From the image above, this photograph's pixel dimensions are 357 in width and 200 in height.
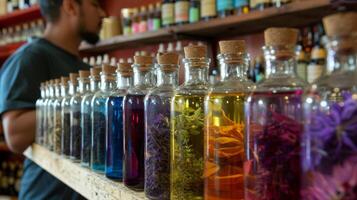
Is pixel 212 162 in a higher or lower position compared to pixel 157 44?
lower

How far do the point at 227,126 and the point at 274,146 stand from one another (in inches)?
3.9

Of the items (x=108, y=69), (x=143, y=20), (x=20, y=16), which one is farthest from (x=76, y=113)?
(x=20, y=16)

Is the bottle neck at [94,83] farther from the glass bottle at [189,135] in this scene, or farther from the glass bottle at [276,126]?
the glass bottle at [276,126]

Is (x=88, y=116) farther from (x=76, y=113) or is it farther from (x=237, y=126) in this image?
(x=237, y=126)

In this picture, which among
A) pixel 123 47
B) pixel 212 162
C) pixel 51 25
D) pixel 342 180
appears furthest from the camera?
pixel 123 47

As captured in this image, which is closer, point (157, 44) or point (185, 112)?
point (185, 112)

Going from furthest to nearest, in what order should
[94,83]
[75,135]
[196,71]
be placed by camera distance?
[75,135] → [94,83] → [196,71]

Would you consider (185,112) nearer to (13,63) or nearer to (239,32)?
(13,63)

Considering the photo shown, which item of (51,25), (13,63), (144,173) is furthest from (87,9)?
(144,173)

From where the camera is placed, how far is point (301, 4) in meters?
1.34

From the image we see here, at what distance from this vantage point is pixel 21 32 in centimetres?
338

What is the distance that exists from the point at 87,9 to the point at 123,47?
2.59 ft

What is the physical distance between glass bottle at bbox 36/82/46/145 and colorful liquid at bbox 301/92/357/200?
118 cm

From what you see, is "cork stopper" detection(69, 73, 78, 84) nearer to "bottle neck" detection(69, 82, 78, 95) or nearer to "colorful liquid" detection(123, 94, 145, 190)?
"bottle neck" detection(69, 82, 78, 95)
